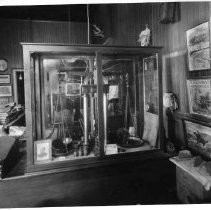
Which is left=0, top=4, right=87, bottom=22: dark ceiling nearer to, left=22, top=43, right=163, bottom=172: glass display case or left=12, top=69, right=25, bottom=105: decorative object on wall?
left=12, top=69, right=25, bottom=105: decorative object on wall

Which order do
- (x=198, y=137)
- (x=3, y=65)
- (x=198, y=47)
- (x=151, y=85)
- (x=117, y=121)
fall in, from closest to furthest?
(x=198, y=47) < (x=198, y=137) < (x=151, y=85) < (x=117, y=121) < (x=3, y=65)

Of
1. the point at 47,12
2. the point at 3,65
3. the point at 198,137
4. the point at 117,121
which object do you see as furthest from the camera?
the point at 3,65

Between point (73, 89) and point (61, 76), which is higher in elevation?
point (61, 76)

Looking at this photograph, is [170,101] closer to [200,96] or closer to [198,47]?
[200,96]

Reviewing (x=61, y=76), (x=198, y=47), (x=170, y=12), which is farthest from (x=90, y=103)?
(x=170, y=12)

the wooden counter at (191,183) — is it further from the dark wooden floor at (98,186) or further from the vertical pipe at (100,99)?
the vertical pipe at (100,99)

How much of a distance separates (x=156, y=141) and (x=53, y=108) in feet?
4.26

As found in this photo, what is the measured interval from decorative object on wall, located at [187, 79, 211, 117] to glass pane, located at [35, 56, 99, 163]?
1091mm

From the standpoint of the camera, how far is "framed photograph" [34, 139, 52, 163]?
2.33 m

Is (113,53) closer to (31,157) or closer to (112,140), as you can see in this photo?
(112,140)

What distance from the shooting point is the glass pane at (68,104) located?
2.66 metres

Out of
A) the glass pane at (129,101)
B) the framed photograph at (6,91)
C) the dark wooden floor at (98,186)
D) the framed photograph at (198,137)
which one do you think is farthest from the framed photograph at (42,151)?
the framed photograph at (6,91)

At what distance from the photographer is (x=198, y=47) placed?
2.44m

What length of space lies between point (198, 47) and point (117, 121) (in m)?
1.32
